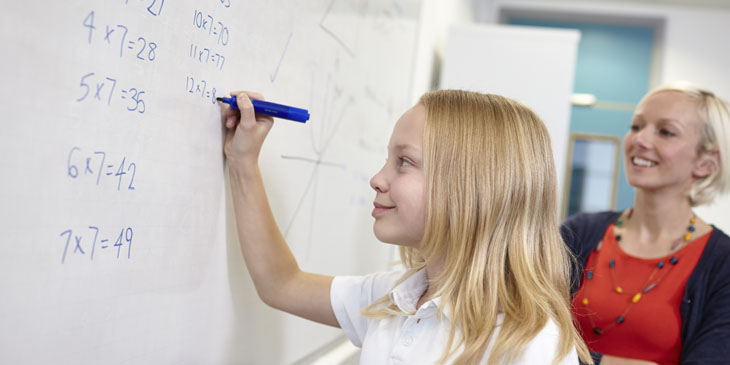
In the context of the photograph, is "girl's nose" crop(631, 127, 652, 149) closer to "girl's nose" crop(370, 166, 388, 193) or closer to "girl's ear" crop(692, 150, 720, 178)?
"girl's ear" crop(692, 150, 720, 178)

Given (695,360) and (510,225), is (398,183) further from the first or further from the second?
(695,360)

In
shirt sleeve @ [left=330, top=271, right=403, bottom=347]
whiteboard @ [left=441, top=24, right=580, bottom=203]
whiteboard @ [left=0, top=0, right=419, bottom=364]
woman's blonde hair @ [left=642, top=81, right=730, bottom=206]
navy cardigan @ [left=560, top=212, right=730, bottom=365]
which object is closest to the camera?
whiteboard @ [left=0, top=0, right=419, bottom=364]

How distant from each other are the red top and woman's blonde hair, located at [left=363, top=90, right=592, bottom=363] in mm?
411

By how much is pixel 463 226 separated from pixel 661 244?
0.74 m

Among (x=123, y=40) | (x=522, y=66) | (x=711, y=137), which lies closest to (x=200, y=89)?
(x=123, y=40)

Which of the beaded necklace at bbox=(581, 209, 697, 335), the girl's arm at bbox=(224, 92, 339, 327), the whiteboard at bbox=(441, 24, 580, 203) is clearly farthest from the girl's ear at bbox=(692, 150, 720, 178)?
the girl's arm at bbox=(224, 92, 339, 327)

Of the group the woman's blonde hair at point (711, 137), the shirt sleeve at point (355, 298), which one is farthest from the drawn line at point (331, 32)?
the woman's blonde hair at point (711, 137)

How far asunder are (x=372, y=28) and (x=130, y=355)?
89 centimetres

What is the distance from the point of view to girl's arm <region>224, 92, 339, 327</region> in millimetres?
770

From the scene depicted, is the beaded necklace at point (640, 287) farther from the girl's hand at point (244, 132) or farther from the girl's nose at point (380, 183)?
the girl's hand at point (244, 132)

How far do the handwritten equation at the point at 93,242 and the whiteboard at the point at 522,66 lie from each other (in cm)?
159

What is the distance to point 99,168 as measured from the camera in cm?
54

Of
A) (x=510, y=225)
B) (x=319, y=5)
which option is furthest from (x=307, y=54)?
(x=510, y=225)

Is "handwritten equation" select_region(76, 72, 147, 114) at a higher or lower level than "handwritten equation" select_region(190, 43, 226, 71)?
lower
